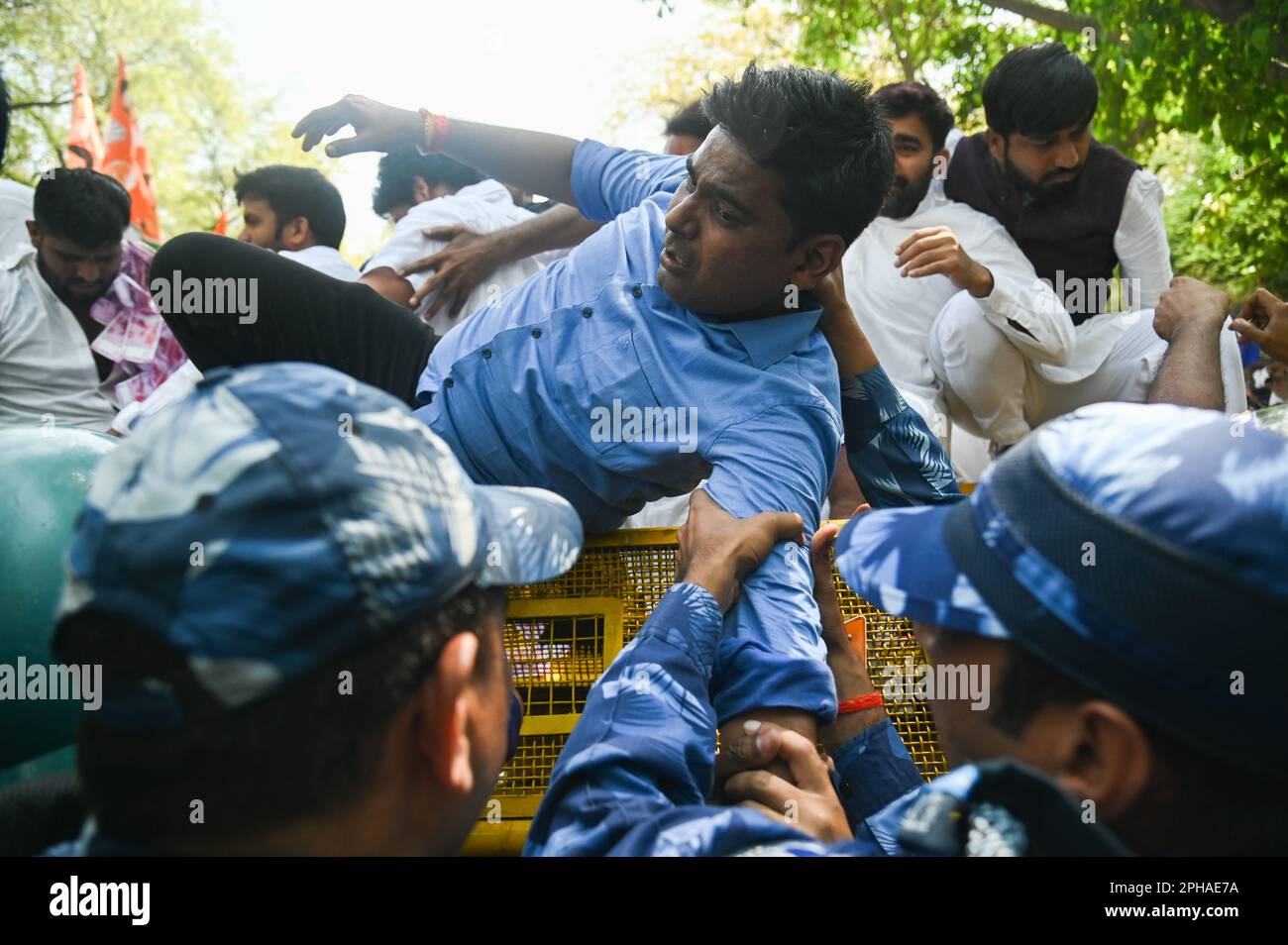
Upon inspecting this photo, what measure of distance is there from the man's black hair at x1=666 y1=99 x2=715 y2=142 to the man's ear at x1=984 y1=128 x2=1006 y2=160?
1.07 meters

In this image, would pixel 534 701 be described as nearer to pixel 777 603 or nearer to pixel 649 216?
pixel 777 603

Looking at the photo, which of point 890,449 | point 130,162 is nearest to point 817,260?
point 890,449

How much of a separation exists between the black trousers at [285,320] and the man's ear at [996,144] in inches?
92.4

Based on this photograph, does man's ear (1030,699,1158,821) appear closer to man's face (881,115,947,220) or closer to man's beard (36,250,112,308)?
man's face (881,115,947,220)

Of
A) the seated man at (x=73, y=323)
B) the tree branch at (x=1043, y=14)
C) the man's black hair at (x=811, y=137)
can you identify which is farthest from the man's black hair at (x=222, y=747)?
the tree branch at (x=1043, y=14)

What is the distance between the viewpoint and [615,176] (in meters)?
3.63

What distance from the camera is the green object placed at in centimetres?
208

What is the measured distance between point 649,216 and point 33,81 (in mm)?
24271

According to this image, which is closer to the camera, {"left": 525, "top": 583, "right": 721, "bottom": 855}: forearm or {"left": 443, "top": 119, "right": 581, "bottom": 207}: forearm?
{"left": 525, "top": 583, "right": 721, "bottom": 855}: forearm

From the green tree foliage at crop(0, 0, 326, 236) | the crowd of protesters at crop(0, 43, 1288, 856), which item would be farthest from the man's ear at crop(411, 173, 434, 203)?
the green tree foliage at crop(0, 0, 326, 236)

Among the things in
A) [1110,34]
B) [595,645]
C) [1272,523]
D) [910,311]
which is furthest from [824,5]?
[1272,523]

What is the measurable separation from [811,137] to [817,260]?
31cm

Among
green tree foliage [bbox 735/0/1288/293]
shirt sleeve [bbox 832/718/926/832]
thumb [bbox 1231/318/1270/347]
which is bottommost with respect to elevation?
shirt sleeve [bbox 832/718/926/832]
